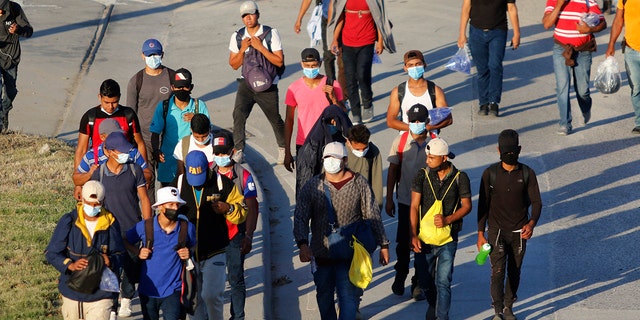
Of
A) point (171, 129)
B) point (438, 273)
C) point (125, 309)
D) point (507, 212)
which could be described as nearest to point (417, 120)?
point (507, 212)

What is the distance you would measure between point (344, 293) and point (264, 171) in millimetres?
5070

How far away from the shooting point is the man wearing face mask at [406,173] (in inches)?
393

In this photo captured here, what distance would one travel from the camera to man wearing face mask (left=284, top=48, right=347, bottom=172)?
37.3 feet

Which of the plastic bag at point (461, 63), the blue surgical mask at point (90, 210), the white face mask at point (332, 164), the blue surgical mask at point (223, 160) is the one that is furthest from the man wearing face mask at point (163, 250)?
the plastic bag at point (461, 63)

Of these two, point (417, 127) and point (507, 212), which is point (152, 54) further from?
point (507, 212)

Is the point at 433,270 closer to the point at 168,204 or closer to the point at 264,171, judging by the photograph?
the point at 168,204

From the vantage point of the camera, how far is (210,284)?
8.95 m

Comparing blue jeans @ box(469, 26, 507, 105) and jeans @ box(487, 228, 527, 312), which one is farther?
blue jeans @ box(469, 26, 507, 105)

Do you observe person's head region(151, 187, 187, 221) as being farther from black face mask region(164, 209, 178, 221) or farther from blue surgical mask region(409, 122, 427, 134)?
blue surgical mask region(409, 122, 427, 134)

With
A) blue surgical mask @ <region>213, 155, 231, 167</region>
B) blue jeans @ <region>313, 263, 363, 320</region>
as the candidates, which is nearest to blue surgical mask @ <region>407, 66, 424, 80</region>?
blue surgical mask @ <region>213, 155, 231, 167</region>

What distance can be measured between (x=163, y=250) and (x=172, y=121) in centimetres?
283

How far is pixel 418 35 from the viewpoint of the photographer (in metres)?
20.6

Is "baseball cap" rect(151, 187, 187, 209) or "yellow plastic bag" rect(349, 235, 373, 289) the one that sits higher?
"baseball cap" rect(151, 187, 187, 209)

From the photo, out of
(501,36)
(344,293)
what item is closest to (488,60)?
(501,36)
